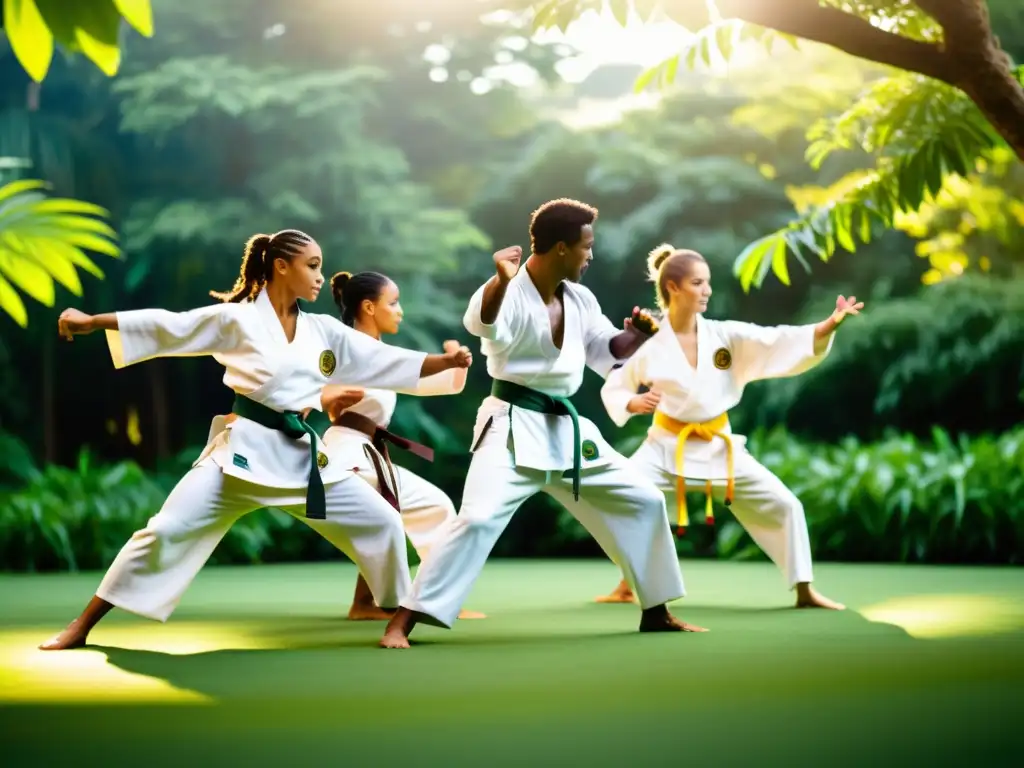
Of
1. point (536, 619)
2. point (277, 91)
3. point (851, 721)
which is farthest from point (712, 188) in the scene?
point (851, 721)

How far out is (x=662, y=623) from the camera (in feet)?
15.5

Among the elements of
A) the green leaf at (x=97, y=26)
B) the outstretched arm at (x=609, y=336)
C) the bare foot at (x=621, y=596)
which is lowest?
the bare foot at (x=621, y=596)

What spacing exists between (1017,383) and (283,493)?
24.9ft

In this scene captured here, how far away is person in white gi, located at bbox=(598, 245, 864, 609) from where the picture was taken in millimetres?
5672

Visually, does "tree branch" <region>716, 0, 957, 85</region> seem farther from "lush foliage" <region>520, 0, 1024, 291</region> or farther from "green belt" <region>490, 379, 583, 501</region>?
"green belt" <region>490, 379, 583, 501</region>

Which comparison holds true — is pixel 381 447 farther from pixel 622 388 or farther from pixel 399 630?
pixel 399 630

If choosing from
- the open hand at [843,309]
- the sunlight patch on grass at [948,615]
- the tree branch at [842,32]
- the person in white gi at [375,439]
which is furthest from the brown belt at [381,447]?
the tree branch at [842,32]

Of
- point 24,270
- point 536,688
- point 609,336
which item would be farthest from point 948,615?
point 24,270

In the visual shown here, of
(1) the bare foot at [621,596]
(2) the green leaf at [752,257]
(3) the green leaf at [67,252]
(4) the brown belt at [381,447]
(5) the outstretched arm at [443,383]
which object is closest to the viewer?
(5) the outstretched arm at [443,383]

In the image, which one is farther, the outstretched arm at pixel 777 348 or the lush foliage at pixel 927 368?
the lush foliage at pixel 927 368

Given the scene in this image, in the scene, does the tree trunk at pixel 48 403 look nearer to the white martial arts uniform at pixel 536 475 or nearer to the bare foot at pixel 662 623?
the white martial arts uniform at pixel 536 475

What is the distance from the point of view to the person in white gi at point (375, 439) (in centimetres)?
552

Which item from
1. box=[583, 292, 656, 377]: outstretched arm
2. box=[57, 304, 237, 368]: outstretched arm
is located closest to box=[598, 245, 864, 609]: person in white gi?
box=[583, 292, 656, 377]: outstretched arm

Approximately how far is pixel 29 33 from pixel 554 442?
2721mm
